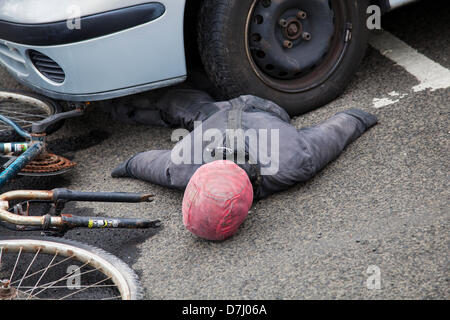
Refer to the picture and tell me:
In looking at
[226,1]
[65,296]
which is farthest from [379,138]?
[65,296]

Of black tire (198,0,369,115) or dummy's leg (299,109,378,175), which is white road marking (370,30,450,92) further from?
dummy's leg (299,109,378,175)

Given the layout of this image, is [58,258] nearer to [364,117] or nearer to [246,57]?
[246,57]

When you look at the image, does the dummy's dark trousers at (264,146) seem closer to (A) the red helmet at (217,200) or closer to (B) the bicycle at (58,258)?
(A) the red helmet at (217,200)

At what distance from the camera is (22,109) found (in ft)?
15.1

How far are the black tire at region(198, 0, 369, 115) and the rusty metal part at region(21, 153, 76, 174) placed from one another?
106 centimetres

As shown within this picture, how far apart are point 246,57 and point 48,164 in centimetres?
138

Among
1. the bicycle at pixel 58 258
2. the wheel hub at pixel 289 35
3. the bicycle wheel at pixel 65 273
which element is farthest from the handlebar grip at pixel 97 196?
the wheel hub at pixel 289 35

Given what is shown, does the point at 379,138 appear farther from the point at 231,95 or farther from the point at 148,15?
the point at 148,15

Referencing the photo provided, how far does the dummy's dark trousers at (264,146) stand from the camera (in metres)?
3.43

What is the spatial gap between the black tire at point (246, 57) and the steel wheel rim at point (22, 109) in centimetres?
116

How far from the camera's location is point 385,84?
14.4 feet

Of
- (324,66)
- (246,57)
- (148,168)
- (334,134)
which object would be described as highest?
(246,57)

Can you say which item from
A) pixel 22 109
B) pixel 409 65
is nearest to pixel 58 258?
pixel 22 109

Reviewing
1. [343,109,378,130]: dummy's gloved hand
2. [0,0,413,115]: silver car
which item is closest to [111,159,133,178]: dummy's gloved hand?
[0,0,413,115]: silver car
